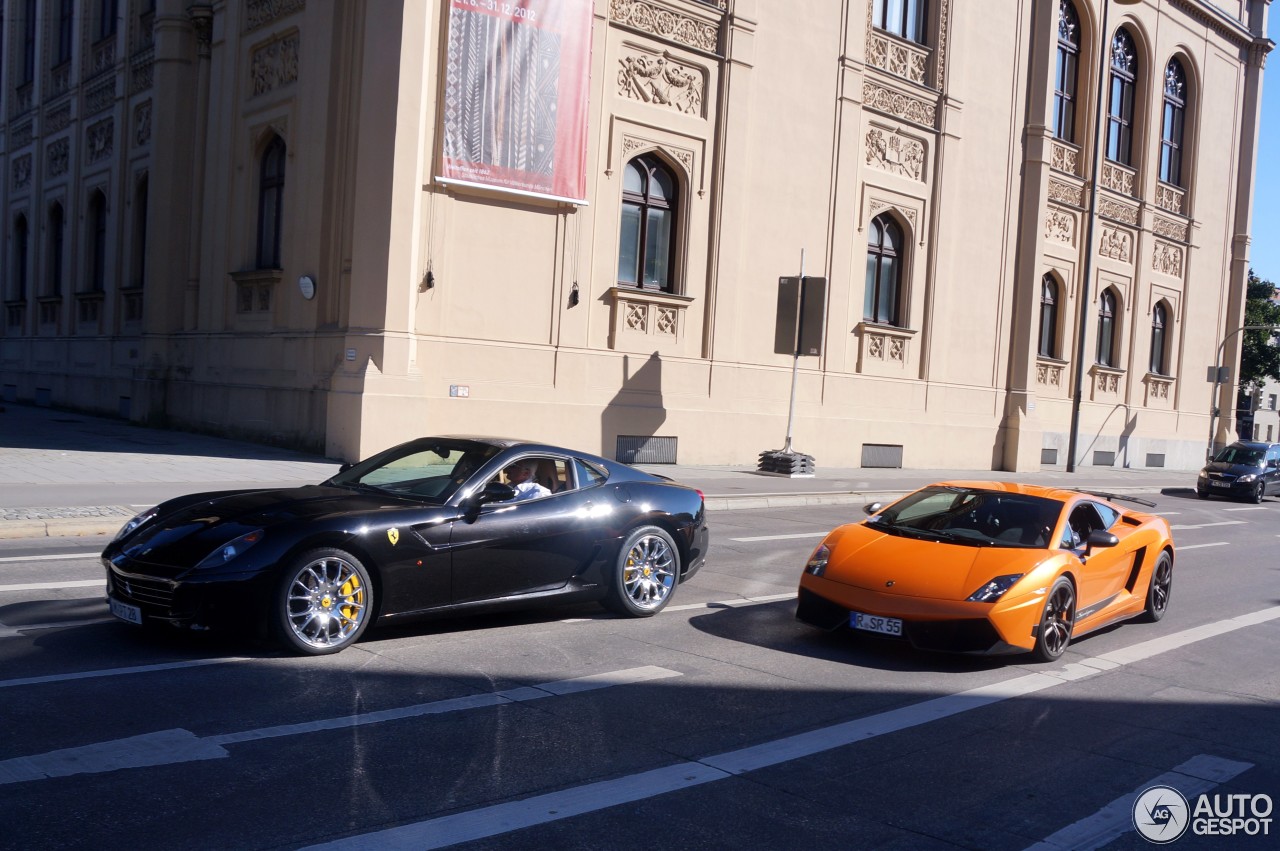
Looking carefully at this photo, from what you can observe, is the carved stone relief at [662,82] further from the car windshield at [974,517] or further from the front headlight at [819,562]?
the front headlight at [819,562]

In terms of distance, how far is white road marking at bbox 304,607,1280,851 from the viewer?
14.1ft

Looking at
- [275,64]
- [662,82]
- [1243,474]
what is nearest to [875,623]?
[662,82]

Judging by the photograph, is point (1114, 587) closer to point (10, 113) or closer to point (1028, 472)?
point (1028, 472)

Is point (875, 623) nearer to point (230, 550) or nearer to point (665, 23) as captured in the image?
point (230, 550)

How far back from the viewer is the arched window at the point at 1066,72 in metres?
34.0

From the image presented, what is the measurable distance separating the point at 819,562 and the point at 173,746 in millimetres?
4949

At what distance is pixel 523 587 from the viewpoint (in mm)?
8078

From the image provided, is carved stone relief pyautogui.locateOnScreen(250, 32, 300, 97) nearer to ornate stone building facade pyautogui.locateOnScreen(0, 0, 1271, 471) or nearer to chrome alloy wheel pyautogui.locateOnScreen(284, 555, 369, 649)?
ornate stone building facade pyautogui.locateOnScreen(0, 0, 1271, 471)

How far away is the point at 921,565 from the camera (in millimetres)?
8180

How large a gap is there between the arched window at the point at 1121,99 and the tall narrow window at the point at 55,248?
3184cm

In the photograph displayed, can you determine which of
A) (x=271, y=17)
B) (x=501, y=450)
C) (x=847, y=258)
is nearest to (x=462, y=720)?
(x=501, y=450)

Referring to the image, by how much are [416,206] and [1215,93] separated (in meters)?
32.7

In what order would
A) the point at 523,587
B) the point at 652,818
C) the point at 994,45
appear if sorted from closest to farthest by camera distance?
the point at 652,818
the point at 523,587
the point at 994,45

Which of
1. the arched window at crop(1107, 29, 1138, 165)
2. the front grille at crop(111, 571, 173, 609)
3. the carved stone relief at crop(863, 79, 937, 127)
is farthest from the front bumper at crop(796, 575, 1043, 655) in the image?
the arched window at crop(1107, 29, 1138, 165)
